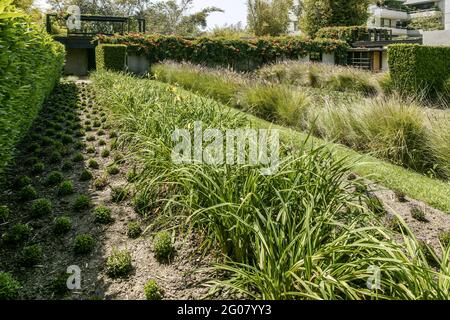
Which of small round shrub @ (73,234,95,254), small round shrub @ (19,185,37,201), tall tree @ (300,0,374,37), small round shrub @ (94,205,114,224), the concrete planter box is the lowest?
small round shrub @ (73,234,95,254)

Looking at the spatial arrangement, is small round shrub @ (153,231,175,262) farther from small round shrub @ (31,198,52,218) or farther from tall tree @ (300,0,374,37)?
tall tree @ (300,0,374,37)

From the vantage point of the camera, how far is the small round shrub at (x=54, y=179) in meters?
3.66

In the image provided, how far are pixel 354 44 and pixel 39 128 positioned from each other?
21297 millimetres

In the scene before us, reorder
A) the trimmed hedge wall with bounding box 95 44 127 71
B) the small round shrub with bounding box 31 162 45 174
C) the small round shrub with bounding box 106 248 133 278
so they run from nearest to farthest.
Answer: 1. the small round shrub with bounding box 106 248 133 278
2. the small round shrub with bounding box 31 162 45 174
3. the trimmed hedge wall with bounding box 95 44 127 71

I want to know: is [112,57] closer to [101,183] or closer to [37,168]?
[37,168]

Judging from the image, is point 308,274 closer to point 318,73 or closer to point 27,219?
point 27,219

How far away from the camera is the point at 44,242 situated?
2.63 m

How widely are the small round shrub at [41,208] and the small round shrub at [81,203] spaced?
0.62 ft

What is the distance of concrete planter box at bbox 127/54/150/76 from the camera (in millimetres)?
18583

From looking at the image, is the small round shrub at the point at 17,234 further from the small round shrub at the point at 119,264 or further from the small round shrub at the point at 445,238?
the small round shrub at the point at 445,238

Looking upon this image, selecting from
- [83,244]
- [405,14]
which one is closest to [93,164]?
[83,244]

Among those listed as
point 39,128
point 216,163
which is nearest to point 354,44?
point 39,128

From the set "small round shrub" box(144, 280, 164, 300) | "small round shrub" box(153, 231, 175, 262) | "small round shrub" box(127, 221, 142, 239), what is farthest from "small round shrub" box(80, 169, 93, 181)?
"small round shrub" box(144, 280, 164, 300)

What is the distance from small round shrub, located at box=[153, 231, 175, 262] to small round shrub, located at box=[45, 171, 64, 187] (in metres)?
1.62
